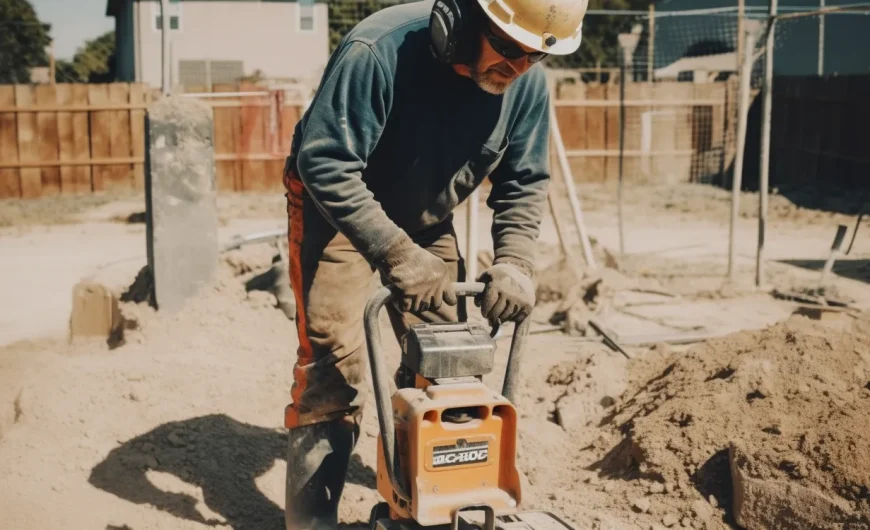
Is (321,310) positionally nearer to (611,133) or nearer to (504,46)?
(504,46)

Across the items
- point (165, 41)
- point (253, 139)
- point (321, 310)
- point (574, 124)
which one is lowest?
point (321, 310)

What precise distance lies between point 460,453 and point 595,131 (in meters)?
16.7

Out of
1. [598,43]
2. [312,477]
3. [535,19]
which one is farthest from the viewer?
[598,43]

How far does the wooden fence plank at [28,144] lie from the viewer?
53.1 ft

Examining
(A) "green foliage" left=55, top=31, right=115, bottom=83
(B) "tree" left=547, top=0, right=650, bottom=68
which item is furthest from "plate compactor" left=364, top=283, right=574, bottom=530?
(A) "green foliage" left=55, top=31, right=115, bottom=83

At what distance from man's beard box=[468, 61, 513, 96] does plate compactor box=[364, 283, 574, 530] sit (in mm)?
783

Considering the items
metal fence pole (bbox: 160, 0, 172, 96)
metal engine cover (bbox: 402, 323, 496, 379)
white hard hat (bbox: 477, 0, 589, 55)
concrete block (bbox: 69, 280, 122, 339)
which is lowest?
concrete block (bbox: 69, 280, 122, 339)

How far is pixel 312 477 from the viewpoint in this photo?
3406 mm

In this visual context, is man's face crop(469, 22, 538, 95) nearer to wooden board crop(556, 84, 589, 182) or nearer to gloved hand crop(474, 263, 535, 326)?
gloved hand crop(474, 263, 535, 326)

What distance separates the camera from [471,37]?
9.83 ft

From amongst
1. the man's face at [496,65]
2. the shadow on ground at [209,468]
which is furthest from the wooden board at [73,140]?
the man's face at [496,65]

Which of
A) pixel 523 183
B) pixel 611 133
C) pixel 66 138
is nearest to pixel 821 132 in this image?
pixel 611 133

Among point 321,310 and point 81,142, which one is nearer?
point 321,310

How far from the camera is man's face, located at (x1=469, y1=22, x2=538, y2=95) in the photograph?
9.68 feet
